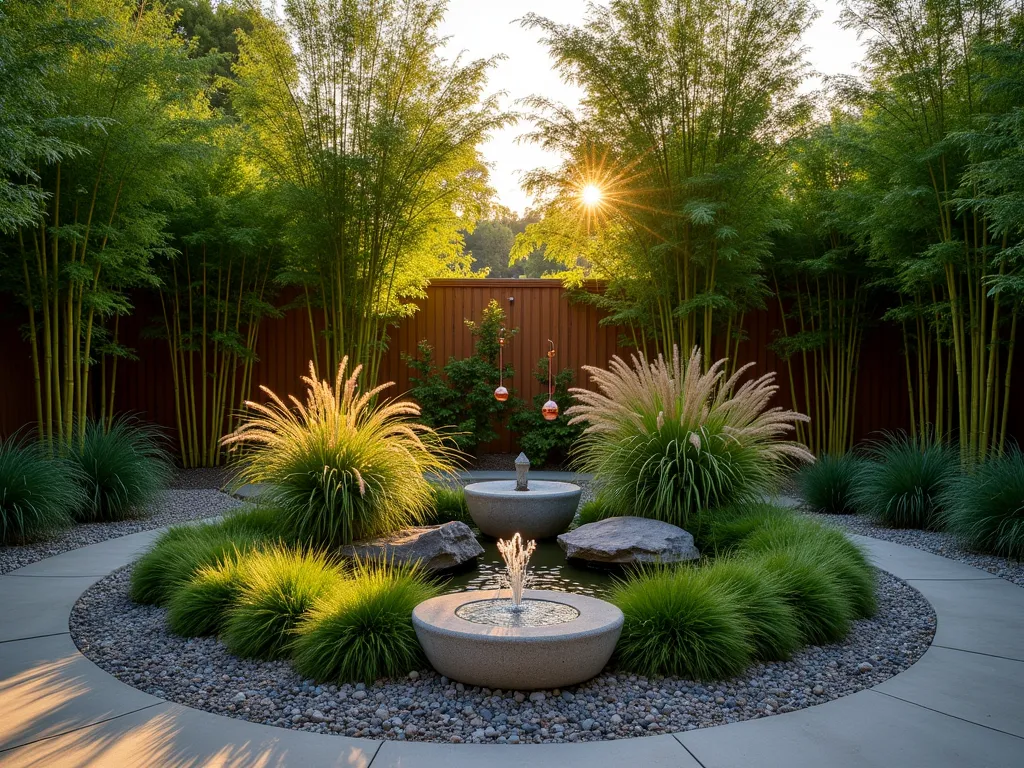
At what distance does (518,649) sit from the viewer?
2.72m

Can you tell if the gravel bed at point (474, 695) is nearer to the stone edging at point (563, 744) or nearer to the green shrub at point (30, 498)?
the stone edging at point (563, 744)

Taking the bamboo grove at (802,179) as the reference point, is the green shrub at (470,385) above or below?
below

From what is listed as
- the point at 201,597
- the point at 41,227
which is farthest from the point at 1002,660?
the point at 41,227

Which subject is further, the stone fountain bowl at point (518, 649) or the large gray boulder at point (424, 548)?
the large gray boulder at point (424, 548)

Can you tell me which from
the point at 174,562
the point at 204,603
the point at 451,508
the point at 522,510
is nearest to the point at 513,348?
the point at 451,508

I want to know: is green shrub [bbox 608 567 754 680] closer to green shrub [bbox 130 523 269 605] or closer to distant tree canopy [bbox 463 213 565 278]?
green shrub [bbox 130 523 269 605]

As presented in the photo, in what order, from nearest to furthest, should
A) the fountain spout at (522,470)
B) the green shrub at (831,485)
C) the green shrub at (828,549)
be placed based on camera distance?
the green shrub at (828,549) → the fountain spout at (522,470) → the green shrub at (831,485)

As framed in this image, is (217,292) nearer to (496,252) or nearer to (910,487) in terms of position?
(910,487)

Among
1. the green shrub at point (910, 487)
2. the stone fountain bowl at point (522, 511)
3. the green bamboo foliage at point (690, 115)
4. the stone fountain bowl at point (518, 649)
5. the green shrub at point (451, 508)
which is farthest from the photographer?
the green bamboo foliage at point (690, 115)

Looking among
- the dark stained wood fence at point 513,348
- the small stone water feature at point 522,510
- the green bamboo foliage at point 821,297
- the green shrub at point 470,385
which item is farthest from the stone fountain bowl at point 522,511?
the dark stained wood fence at point 513,348

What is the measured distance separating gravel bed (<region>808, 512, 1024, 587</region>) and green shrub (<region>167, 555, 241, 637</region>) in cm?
407

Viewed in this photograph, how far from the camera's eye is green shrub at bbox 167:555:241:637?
11.4ft

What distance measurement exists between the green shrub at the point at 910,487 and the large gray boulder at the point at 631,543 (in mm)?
2308

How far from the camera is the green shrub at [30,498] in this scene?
5.15 metres
